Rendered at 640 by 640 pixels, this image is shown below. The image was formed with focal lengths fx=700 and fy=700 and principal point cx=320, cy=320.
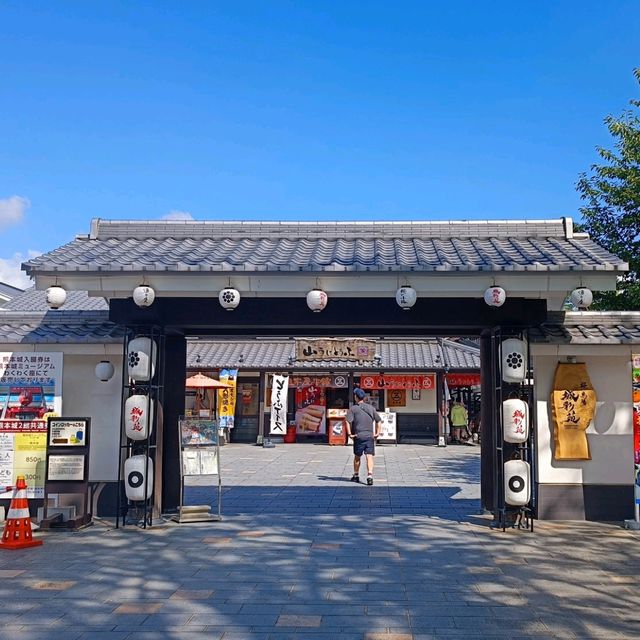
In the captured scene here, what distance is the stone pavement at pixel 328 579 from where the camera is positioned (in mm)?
5582

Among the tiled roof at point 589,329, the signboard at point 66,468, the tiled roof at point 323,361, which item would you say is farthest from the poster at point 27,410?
the tiled roof at point 323,361

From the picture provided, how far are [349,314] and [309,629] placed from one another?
16.3 ft

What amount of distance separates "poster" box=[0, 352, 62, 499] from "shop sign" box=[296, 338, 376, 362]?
616 inches

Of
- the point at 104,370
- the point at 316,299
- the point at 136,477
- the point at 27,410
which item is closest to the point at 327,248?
the point at 316,299

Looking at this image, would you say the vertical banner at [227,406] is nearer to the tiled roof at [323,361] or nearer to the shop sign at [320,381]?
the tiled roof at [323,361]

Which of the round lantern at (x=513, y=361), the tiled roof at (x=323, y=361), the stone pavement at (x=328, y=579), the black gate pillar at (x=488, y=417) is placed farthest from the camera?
the tiled roof at (x=323, y=361)

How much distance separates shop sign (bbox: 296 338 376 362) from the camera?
25.5 meters

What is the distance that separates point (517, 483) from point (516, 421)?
0.82 meters

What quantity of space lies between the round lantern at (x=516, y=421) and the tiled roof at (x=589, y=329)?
1105mm

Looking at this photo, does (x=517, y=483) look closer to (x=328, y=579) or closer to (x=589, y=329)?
(x=589, y=329)

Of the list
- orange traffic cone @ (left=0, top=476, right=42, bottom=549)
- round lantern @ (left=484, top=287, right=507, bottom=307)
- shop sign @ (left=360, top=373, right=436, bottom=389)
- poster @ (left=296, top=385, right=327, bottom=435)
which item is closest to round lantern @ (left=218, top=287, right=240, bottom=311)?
round lantern @ (left=484, top=287, right=507, bottom=307)

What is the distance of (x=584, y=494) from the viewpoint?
998 cm

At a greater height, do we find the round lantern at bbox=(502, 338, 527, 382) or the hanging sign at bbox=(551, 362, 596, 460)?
the round lantern at bbox=(502, 338, 527, 382)

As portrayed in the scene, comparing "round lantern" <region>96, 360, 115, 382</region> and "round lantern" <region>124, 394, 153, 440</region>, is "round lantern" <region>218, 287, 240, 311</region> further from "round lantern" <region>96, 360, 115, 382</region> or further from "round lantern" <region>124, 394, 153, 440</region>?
"round lantern" <region>96, 360, 115, 382</region>
